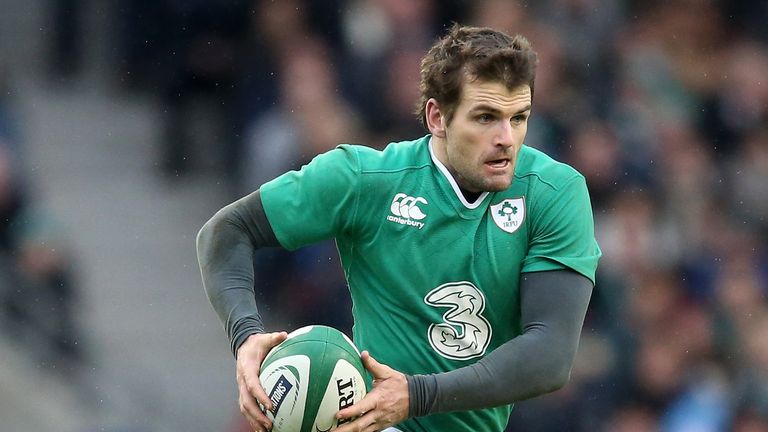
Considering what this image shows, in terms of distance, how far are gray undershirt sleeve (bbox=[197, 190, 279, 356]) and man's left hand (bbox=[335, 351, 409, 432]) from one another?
1.95ft

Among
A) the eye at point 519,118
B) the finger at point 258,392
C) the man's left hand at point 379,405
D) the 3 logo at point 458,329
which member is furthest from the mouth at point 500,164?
the finger at point 258,392

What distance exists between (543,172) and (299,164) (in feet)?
17.9

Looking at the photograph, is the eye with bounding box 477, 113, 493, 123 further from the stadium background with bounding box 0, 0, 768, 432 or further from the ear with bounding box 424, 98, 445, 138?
the stadium background with bounding box 0, 0, 768, 432

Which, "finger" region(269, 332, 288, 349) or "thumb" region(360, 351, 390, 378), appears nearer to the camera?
"thumb" region(360, 351, 390, 378)

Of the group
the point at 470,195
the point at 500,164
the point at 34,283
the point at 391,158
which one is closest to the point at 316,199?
the point at 391,158

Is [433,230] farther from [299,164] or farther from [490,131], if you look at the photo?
[299,164]

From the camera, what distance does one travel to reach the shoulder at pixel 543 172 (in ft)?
14.3

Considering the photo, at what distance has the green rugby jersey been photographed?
4336 mm

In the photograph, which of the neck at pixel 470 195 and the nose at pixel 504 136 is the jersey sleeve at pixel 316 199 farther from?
the nose at pixel 504 136

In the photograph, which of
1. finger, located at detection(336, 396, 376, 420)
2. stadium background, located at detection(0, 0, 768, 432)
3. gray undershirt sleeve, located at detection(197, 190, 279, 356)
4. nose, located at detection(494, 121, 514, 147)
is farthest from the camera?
stadium background, located at detection(0, 0, 768, 432)

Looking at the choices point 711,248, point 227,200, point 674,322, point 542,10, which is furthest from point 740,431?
point 227,200

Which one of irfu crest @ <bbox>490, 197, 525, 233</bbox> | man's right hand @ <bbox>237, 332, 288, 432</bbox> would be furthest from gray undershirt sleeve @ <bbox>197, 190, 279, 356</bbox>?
irfu crest @ <bbox>490, 197, 525, 233</bbox>

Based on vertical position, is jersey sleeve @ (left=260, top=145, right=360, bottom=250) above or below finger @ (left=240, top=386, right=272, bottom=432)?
above

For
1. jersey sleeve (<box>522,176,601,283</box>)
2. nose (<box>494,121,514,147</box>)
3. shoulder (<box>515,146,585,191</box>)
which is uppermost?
nose (<box>494,121,514,147</box>)
